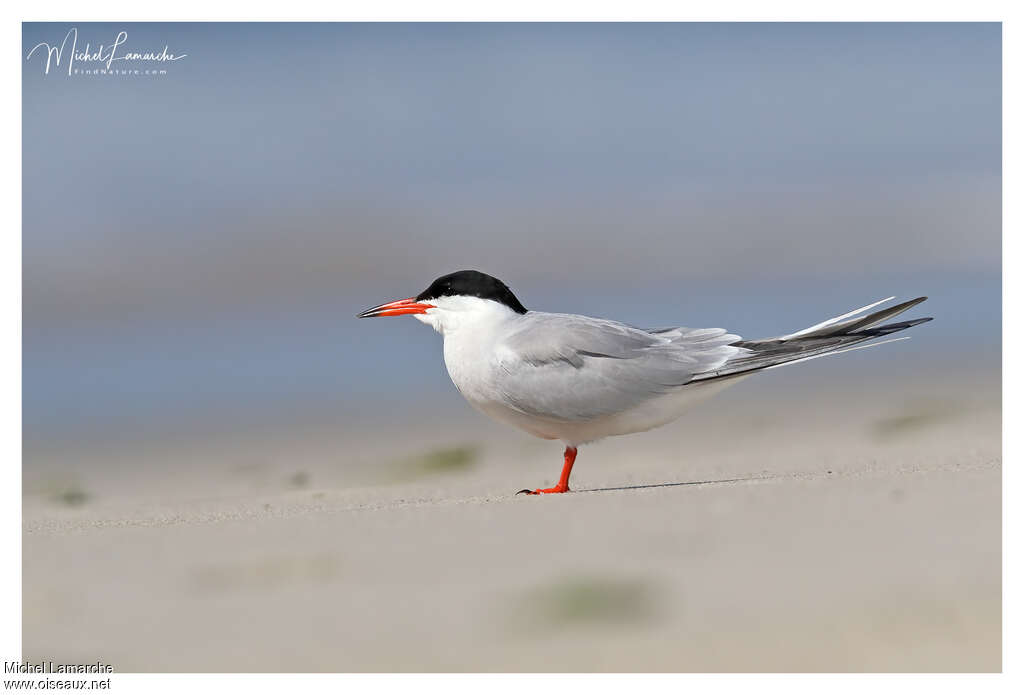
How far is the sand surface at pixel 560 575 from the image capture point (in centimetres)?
322

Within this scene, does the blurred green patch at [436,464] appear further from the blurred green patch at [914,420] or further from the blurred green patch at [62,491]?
the blurred green patch at [914,420]

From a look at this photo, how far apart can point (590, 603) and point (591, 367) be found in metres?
2.16

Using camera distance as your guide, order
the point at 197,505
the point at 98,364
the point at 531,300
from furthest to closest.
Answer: the point at 531,300 → the point at 98,364 → the point at 197,505

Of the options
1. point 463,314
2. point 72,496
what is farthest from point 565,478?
point 72,496

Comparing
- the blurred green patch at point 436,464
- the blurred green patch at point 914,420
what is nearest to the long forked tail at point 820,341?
the blurred green patch at point 914,420

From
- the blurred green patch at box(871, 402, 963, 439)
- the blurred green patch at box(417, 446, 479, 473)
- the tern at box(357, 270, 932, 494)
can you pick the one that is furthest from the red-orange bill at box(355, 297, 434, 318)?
the blurred green patch at box(871, 402, 963, 439)

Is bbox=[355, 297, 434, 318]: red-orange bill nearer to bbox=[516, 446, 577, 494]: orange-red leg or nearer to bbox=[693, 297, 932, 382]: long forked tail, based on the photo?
bbox=[516, 446, 577, 494]: orange-red leg

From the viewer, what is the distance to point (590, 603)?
3.41 meters

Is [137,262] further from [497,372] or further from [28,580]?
[28,580]

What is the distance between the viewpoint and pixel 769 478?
5258 millimetres

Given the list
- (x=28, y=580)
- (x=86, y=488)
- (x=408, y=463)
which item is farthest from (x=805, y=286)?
(x=28, y=580)

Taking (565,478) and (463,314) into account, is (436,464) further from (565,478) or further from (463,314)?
(565,478)

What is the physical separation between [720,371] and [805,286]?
7967 mm

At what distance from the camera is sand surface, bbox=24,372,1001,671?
322 cm
